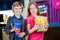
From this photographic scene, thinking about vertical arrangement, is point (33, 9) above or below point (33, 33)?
above

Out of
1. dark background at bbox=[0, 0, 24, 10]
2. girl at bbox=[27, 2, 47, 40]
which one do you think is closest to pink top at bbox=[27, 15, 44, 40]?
girl at bbox=[27, 2, 47, 40]

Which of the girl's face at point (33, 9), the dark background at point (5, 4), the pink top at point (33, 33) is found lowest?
the pink top at point (33, 33)

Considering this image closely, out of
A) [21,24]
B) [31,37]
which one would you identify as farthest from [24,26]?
[31,37]

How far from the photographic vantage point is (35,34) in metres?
1.98

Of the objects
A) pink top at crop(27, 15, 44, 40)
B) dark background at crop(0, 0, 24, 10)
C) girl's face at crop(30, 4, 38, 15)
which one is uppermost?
dark background at crop(0, 0, 24, 10)

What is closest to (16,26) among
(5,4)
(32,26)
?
(32,26)

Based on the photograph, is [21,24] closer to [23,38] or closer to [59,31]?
[23,38]

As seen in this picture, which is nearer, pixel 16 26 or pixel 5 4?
pixel 16 26

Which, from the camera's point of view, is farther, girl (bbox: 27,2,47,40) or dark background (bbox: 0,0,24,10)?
dark background (bbox: 0,0,24,10)

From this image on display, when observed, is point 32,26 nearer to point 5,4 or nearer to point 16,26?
point 16,26

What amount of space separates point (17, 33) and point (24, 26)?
0.14m

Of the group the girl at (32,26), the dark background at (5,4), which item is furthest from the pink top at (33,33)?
the dark background at (5,4)

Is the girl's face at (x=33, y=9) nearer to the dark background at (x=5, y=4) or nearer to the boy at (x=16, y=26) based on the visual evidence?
the boy at (x=16, y=26)

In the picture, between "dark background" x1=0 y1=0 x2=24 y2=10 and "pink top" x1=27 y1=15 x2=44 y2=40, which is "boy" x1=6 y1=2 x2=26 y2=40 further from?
"dark background" x1=0 y1=0 x2=24 y2=10
